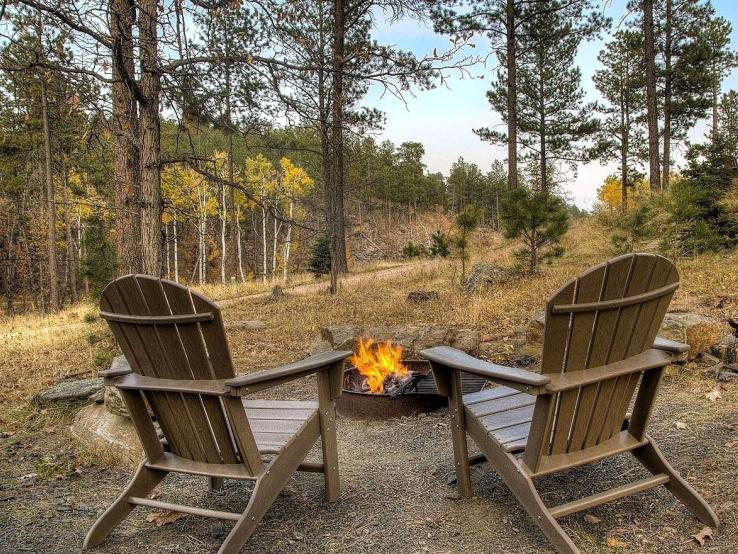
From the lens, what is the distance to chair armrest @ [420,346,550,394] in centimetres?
181

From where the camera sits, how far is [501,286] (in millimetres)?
9352

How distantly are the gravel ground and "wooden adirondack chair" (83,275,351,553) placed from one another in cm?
25

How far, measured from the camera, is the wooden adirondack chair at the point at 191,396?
6.32 feet

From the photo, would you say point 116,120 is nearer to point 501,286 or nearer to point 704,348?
point 704,348

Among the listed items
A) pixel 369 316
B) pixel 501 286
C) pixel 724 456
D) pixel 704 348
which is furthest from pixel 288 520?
pixel 501 286

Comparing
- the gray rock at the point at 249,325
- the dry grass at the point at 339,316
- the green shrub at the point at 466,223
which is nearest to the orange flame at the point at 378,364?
the dry grass at the point at 339,316

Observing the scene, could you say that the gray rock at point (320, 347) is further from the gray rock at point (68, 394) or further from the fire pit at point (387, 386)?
the gray rock at point (68, 394)

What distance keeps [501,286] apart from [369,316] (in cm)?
279

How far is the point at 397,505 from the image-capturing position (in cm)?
247

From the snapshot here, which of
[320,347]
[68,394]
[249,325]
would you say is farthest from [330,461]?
[249,325]

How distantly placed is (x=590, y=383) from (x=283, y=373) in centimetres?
115

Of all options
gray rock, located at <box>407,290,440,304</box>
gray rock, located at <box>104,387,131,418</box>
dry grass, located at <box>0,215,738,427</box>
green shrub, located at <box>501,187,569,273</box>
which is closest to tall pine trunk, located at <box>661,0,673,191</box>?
dry grass, located at <box>0,215,738,427</box>

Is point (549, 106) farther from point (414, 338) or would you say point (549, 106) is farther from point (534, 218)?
point (414, 338)

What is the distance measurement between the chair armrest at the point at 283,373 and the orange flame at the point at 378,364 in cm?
154
